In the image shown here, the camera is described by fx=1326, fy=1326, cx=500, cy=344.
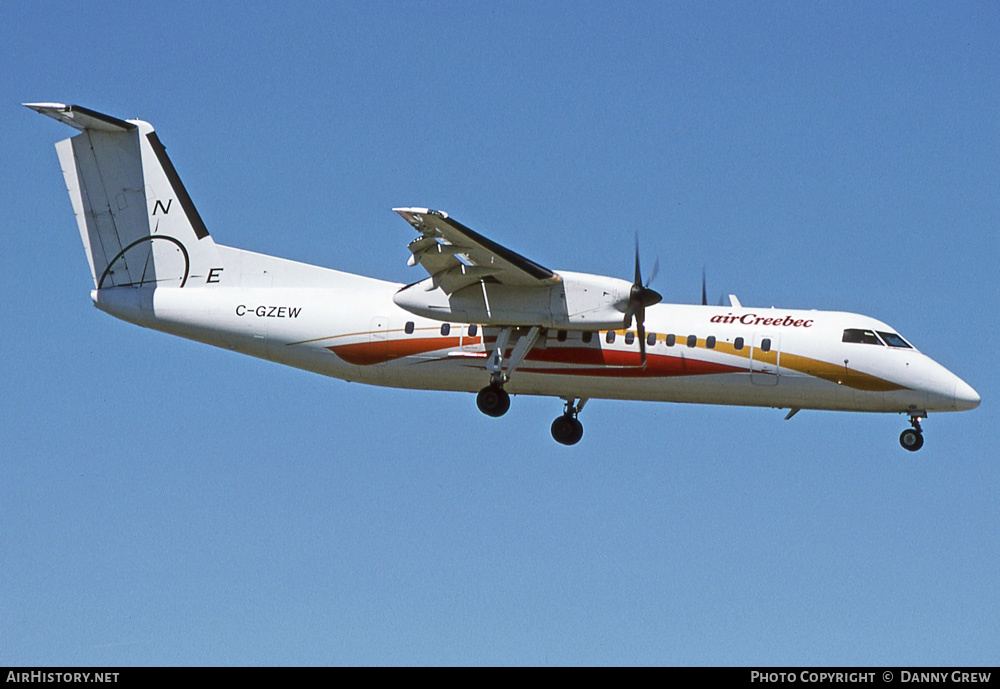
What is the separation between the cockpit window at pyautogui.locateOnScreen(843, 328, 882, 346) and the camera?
2248 cm

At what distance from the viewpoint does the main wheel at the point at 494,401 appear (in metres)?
23.0

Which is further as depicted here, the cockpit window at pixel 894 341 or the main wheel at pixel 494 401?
the main wheel at pixel 494 401

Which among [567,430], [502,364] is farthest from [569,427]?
A: [502,364]

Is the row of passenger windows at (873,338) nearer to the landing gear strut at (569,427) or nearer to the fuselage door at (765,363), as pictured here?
the fuselage door at (765,363)

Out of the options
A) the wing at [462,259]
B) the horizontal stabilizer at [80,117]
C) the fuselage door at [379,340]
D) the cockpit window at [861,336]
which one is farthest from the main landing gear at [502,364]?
the horizontal stabilizer at [80,117]

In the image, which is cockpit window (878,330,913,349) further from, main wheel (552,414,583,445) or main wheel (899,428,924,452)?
main wheel (552,414,583,445)

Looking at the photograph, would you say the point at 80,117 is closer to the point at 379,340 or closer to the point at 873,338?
the point at 379,340

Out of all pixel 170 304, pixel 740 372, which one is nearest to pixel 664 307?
pixel 740 372

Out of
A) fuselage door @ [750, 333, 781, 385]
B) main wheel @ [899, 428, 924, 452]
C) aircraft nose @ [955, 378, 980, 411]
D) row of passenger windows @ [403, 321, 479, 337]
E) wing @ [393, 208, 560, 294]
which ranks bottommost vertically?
main wheel @ [899, 428, 924, 452]

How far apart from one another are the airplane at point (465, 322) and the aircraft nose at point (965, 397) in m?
0.03

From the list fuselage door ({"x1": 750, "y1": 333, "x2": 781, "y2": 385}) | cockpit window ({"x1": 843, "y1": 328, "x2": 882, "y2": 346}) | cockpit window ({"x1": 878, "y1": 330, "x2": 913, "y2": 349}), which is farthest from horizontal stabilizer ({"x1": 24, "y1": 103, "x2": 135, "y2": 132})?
cockpit window ({"x1": 878, "y1": 330, "x2": 913, "y2": 349})

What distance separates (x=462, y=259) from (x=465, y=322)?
48.6 inches

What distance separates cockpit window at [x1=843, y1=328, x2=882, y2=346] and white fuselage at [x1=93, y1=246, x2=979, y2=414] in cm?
8

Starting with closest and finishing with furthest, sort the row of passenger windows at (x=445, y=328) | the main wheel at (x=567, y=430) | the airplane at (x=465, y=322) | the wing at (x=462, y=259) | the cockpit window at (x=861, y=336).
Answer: the wing at (x=462, y=259) → the airplane at (x=465, y=322) → the cockpit window at (x=861, y=336) → the row of passenger windows at (x=445, y=328) → the main wheel at (x=567, y=430)
